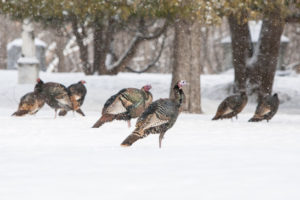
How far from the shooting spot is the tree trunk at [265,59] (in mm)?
19719

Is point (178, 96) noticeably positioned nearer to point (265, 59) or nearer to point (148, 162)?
point (148, 162)

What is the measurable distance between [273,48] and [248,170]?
13735mm

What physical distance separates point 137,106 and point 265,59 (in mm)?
10098

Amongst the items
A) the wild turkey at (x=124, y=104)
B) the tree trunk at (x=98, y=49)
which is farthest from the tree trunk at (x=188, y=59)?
the tree trunk at (x=98, y=49)

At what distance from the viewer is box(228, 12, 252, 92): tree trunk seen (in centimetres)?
1991

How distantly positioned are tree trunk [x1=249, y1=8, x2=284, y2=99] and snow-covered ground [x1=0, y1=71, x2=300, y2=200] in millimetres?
8004

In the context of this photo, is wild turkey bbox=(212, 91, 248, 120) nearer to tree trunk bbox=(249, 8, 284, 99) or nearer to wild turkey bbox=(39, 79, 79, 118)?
wild turkey bbox=(39, 79, 79, 118)

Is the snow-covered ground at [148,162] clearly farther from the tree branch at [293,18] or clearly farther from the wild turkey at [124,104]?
the tree branch at [293,18]

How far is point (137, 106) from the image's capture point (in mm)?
10719

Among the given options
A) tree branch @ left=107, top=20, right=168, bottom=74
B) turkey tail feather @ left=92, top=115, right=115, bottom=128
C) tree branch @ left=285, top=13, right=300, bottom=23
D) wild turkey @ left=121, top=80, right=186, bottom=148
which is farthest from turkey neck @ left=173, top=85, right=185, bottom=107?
tree branch @ left=107, top=20, right=168, bottom=74

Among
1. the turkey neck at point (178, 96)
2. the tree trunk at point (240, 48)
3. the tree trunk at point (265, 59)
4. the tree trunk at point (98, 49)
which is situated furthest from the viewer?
the tree trunk at point (98, 49)

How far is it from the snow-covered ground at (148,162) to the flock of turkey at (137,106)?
27cm

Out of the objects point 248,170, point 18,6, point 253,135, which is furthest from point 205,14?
point 248,170

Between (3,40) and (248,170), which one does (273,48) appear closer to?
(248,170)
